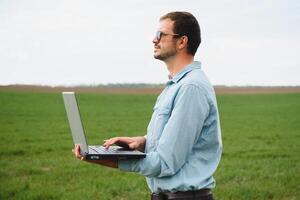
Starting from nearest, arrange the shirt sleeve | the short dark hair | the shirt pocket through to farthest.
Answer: the shirt sleeve, the shirt pocket, the short dark hair

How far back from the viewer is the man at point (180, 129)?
9.77 feet

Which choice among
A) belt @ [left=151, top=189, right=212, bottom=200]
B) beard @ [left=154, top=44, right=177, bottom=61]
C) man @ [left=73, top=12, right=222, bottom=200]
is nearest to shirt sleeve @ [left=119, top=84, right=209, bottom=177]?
man @ [left=73, top=12, right=222, bottom=200]

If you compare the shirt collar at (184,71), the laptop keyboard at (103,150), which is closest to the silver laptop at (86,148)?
the laptop keyboard at (103,150)

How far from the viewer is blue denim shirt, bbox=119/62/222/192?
297 cm

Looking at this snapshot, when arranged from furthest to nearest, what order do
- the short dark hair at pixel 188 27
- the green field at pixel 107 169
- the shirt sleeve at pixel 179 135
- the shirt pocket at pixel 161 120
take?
the green field at pixel 107 169, the short dark hair at pixel 188 27, the shirt pocket at pixel 161 120, the shirt sleeve at pixel 179 135

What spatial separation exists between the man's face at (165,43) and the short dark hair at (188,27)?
38 millimetres

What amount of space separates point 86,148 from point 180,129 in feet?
1.74

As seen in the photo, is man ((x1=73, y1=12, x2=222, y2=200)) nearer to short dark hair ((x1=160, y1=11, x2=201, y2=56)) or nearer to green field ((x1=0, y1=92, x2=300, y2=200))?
short dark hair ((x1=160, y1=11, x2=201, y2=56))

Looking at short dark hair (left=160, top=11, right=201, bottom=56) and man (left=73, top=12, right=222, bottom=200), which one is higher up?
short dark hair (left=160, top=11, right=201, bottom=56)

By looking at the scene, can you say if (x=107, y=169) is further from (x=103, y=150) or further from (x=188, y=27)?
(x=188, y=27)

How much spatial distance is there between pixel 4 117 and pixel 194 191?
77.6 ft

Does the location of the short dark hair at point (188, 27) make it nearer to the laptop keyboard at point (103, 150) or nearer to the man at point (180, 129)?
the man at point (180, 129)

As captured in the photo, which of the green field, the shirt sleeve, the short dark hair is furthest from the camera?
the green field

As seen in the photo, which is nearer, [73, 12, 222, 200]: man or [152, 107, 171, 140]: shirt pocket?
[73, 12, 222, 200]: man
